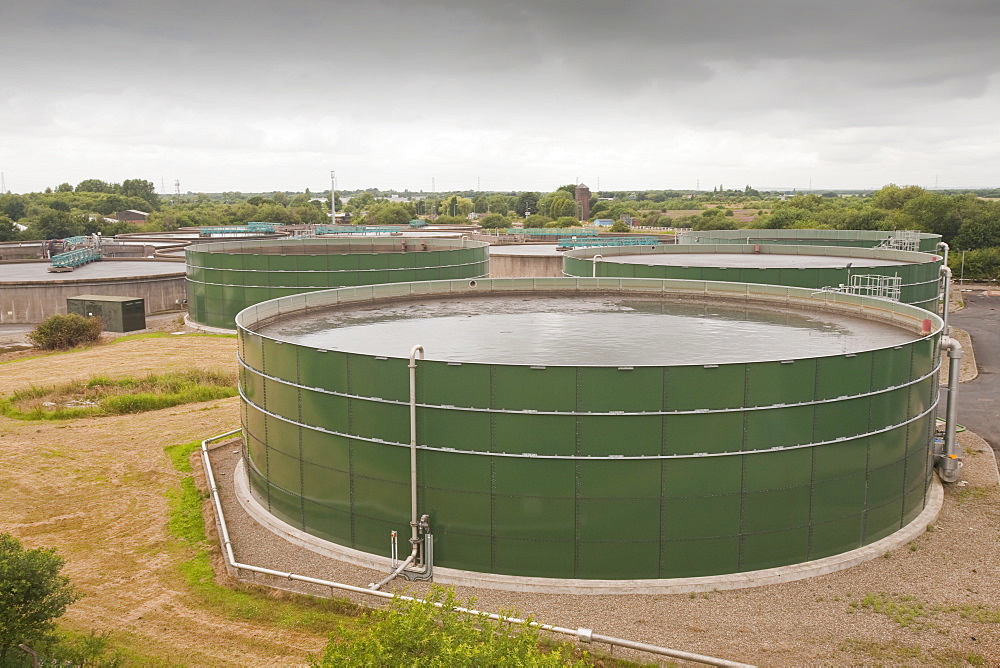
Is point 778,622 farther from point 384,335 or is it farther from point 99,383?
point 99,383

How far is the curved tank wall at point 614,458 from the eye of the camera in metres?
21.3

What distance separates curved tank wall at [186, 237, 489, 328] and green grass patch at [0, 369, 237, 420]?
14.3 meters

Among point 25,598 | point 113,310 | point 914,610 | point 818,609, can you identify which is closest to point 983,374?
point 914,610

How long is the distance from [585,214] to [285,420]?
17513cm

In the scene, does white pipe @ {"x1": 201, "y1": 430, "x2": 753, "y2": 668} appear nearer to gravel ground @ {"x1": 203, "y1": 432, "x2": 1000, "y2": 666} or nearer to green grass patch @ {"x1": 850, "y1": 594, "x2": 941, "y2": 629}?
gravel ground @ {"x1": 203, "y1": 432, "x2": 1000, "y2": 666}

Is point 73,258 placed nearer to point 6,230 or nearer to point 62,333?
point 62,333

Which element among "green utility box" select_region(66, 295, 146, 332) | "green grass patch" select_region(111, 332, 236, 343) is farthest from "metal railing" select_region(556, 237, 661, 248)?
"green utility box" select_region(66, 295, 146, 332)

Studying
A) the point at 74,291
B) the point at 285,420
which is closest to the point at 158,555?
the point at 285,420

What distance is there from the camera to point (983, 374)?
49031 millimetres

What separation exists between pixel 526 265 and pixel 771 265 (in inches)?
1115

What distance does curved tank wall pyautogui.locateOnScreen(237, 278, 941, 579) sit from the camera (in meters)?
21.3

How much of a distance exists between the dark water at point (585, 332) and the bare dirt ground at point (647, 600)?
6402 mm

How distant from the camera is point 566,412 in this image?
2138cm

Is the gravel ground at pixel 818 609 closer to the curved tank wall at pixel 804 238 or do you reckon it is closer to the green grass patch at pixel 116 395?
the green grass patch at pixel 116 395
